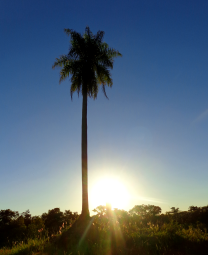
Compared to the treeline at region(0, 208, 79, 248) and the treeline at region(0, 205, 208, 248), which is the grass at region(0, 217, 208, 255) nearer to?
the treeline at region(0, 205, 208, 248)

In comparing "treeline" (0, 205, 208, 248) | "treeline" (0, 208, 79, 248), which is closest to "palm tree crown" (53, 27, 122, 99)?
"treeline" (0, 205, 208, 248)

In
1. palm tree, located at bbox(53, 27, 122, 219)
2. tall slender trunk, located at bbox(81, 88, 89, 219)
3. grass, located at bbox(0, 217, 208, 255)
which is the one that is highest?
palm tree, located at bbox(53, 27, 122, 219)

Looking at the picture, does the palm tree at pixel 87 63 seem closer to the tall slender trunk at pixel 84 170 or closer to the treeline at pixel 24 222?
the tall slender trunk at pixel 84 170

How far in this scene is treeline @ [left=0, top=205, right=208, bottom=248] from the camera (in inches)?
538

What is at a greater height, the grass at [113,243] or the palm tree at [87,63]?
the palm tree at [87,63]

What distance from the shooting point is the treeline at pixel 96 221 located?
13.7m

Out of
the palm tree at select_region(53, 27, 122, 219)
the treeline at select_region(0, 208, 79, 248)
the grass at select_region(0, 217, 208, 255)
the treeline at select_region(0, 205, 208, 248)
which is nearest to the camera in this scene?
the grass at select_region(0, 217, 208, 255)

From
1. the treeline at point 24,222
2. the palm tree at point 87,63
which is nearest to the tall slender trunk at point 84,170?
the palm tree at point 87,63

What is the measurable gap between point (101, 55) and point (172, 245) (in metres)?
16.8

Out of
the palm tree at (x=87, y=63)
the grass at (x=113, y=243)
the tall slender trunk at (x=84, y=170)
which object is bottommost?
the grass at (x=113, y=243)

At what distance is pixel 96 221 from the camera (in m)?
13.3

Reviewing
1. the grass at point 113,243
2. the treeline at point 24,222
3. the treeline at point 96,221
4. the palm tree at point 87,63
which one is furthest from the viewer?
the treeline at point 24,222

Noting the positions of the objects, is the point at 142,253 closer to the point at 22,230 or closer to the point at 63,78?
the point at 63,78

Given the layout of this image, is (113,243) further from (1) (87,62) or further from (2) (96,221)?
(1) (87,62)
